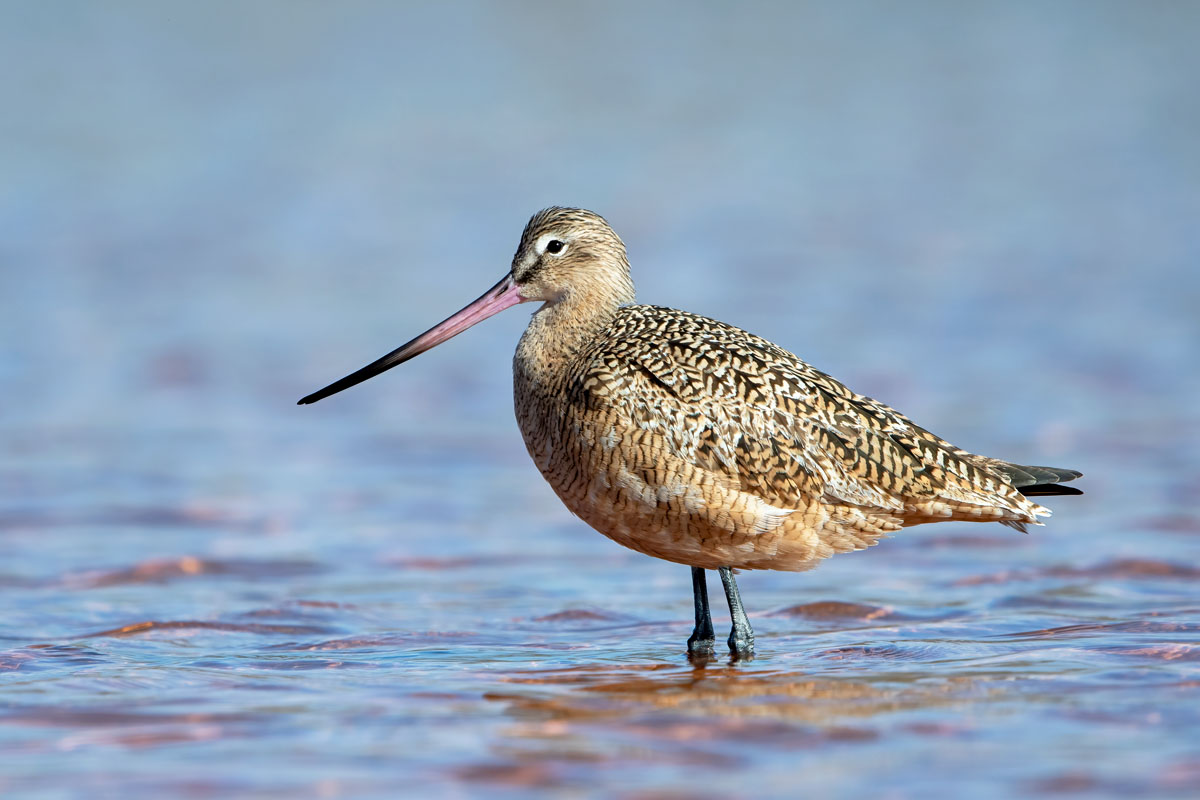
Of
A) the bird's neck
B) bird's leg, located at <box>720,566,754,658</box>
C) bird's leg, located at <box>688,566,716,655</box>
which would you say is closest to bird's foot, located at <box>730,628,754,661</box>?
bird's leg, located at <box>720,566,754,658</box>

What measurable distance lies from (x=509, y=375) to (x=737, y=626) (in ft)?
17.5

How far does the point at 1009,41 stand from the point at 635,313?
18178mm

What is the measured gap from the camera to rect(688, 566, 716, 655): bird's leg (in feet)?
19.3

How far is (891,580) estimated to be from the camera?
7184 millimetres

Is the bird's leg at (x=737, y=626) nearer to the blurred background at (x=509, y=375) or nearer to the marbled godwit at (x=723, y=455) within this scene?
the marbled godwit at (x=723, y=455)

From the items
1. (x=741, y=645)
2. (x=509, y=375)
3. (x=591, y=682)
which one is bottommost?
(x=591, y=682)

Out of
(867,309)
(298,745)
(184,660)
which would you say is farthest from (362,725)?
(867,309)

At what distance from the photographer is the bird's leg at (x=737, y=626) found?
580 cm

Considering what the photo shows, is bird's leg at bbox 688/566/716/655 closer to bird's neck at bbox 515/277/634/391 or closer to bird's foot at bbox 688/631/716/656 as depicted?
bird's foot at bbox 688/631/716/656

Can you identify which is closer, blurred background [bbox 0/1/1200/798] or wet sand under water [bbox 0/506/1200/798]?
wet sand under water [bbox 0/506/1200/798]

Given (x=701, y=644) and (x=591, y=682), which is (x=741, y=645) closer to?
(x=701, y=644)

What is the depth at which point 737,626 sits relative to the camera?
586 cm

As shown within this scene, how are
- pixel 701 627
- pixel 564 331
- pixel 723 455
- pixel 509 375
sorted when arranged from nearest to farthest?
pixel 723 455 → pixel 701 627 → pixel 564 331 → pixel 509 375

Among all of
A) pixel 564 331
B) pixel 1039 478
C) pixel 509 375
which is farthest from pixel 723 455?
pixel 509 375
